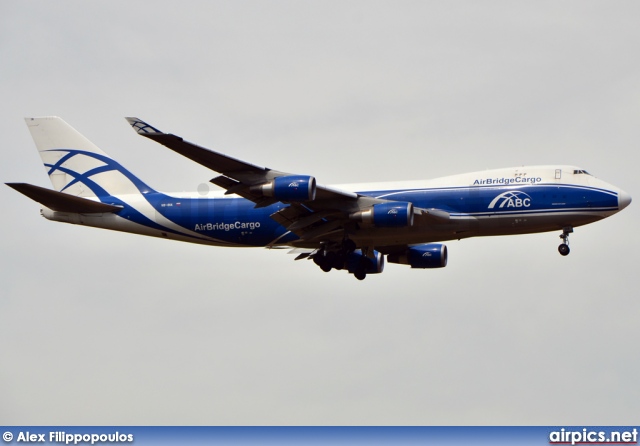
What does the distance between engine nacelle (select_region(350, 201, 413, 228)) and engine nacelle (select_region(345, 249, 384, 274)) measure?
492cm

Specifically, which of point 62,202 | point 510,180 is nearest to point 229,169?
point 62,202

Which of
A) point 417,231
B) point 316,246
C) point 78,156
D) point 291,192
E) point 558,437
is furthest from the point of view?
point 78,156

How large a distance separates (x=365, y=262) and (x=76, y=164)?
1593 centimetres

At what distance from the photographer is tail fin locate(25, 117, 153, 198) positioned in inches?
2291

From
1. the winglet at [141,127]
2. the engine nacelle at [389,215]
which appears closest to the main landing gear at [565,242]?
the engine nacelle at [389,215]

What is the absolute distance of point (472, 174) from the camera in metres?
53.0

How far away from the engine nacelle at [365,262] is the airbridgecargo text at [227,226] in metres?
4.92

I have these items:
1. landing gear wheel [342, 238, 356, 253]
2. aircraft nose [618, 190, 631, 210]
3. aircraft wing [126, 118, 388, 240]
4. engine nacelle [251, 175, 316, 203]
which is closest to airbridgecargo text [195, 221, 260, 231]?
aircraft wing [126, 118, 388, 240]

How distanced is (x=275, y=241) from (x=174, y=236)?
17.9ft

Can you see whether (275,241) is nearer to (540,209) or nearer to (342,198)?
(342,198)

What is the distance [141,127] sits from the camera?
4688 centimetres

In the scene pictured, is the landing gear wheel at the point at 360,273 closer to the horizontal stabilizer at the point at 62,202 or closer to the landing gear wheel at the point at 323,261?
the landing gear wheel at the point at 323,261

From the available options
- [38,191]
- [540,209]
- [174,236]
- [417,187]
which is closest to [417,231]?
[417,187]

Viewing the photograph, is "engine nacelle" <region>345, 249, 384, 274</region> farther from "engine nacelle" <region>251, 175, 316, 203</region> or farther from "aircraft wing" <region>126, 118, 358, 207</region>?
"engine nacelle" <region>251, 175, 316, 203</region>
